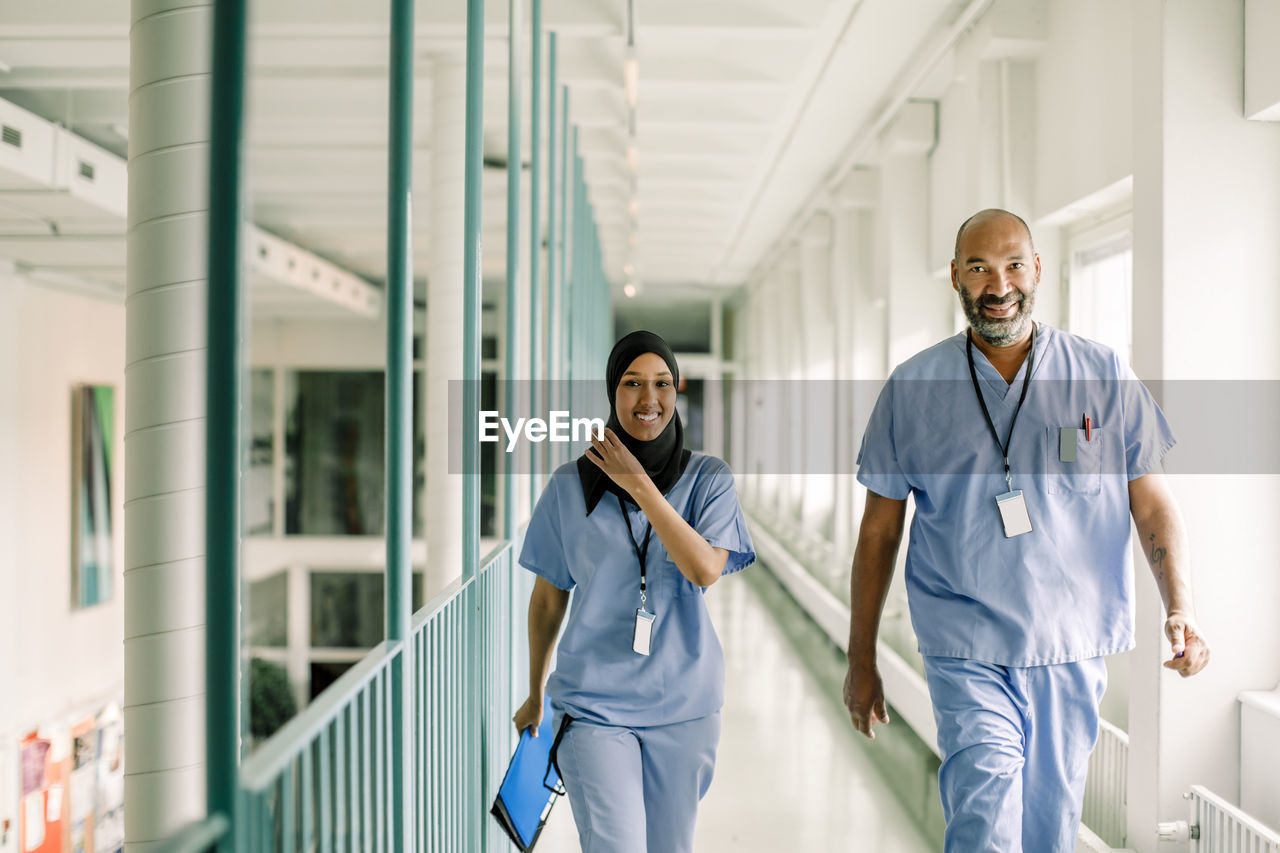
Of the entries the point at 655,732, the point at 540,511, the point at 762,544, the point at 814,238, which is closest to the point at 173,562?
the point at 540,511

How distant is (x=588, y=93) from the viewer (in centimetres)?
624

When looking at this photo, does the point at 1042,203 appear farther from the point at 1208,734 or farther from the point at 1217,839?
the point at 1217,839

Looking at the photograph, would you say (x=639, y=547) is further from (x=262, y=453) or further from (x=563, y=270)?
(x=262, y=453)

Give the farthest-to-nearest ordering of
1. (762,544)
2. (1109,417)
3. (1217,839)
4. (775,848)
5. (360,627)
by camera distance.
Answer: (360,627), (762,544), (775,848), (1217,839), (1109,417)

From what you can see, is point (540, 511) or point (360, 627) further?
point (360, 627)

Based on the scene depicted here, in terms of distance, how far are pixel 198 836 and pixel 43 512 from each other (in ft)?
34.1

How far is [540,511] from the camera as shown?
238 centimetres

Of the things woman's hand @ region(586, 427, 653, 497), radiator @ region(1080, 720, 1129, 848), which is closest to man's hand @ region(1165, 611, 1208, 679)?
woman's hand @ region(586, 427, 653, 497)

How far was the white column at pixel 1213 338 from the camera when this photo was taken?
2.86 metres

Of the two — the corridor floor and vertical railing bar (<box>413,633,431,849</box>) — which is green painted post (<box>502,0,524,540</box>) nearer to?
the corridor floor

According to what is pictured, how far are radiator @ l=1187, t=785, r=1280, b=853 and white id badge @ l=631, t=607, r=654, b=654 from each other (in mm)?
1689

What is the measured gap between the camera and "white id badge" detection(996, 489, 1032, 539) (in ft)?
6.99

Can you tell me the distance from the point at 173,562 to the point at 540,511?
0.92 meters

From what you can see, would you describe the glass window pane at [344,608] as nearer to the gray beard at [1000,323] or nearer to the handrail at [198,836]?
the gray beard at [1000,323]
